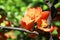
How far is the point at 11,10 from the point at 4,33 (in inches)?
5.9

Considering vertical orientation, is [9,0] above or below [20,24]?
above

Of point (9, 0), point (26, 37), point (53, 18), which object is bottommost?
point (26, 37)

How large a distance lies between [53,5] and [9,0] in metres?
0.31

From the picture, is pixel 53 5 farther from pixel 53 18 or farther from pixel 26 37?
pixel 26 37

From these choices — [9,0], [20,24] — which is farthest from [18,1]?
[20,24]

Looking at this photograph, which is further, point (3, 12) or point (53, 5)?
point (3, 12)

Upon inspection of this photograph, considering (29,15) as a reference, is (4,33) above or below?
below

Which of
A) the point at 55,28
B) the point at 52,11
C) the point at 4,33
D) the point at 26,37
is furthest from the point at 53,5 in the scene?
the point at 4,33

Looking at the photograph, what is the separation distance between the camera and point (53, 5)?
3.18ft

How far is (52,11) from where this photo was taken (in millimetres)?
999

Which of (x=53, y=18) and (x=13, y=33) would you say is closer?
(x=53, y=18)

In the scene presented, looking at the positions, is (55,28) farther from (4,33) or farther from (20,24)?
(4,33)

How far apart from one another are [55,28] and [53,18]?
2.1 inches

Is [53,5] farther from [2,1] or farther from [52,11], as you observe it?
[2,1]
